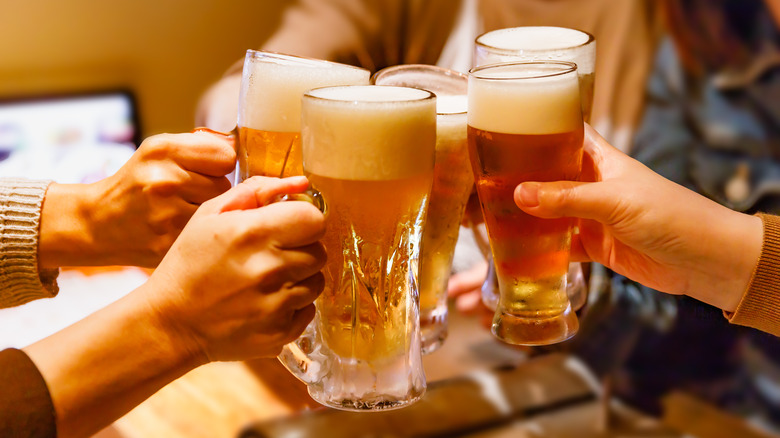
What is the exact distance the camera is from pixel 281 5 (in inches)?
85.7

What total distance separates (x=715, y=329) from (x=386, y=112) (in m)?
2.00

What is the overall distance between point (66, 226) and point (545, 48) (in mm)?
782

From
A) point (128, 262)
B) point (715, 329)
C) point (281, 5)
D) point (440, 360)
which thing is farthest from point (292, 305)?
point (715, 329)

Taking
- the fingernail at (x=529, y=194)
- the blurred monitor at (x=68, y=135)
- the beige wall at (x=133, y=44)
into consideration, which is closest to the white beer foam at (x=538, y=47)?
the fingernail at (x=529, y=194)

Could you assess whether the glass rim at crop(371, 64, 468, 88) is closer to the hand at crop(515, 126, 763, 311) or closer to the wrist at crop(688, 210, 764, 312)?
the hand at crop(515, 126, 763, 311)

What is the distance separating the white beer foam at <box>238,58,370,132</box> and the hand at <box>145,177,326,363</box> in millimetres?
106

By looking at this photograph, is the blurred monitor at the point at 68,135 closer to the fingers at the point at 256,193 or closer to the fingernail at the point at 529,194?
the fingers at the point at 256,193

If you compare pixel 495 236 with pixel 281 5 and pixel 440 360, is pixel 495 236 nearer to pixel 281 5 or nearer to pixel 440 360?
pixel 440 360

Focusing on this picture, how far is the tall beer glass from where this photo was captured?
82 centimetres

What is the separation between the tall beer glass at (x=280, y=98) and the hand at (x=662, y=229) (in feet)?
1.00

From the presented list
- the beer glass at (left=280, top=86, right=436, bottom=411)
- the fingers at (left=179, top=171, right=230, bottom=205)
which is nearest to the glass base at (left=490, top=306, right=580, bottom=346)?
the beer glass at (left=280, top=86, right=436, bottom=411)

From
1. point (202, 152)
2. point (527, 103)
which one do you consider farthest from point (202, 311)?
point (527, 103)

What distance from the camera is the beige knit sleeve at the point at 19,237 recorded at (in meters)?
1.11

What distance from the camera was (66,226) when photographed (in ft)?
3.73
